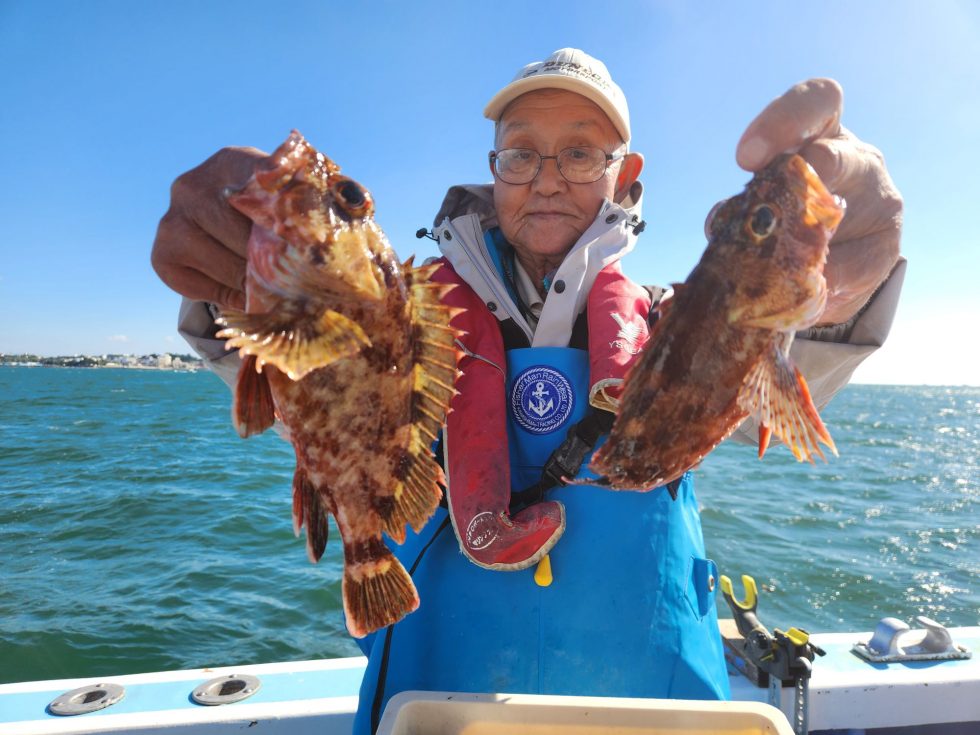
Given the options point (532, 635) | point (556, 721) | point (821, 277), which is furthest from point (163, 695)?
point (821, 277)

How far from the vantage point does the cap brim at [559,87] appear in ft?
10.2

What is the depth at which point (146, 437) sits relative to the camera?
2912 cm

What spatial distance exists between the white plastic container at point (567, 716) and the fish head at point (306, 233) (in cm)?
146

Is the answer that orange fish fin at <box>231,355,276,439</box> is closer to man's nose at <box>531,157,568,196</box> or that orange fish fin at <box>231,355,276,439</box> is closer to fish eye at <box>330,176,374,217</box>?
fish eye at <box>330,176,374,217</box>

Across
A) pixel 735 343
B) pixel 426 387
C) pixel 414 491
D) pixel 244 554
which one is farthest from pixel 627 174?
pixel 244 554

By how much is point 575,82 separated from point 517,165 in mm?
515

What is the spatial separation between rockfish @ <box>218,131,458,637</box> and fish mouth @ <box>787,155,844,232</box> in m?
1.29

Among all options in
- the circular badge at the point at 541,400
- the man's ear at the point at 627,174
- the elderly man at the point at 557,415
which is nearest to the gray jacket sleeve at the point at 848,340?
the elderly man at the point at 557,415

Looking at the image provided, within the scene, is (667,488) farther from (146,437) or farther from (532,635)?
(146,437)

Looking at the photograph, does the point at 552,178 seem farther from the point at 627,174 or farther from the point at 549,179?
the point at 627,174

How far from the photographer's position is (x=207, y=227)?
6.75ft

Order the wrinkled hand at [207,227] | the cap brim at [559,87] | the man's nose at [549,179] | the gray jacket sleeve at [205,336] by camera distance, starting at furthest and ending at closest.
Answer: the man's nose at [549,179] < the cap brim at [559,87] < the gray jacket sleeve at [205,336] < the wrinkled hand at [207,227]

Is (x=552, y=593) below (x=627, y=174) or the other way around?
below

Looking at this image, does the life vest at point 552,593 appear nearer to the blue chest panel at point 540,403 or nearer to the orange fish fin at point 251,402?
the blue chest panel at point 540,403
